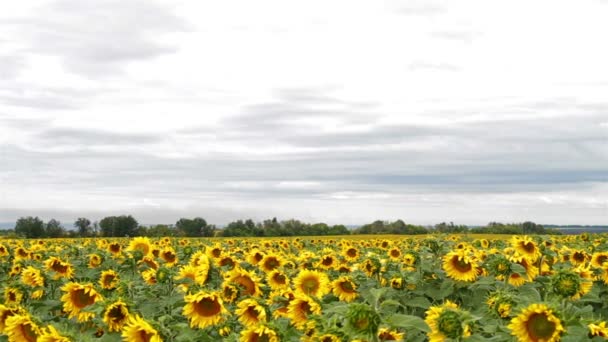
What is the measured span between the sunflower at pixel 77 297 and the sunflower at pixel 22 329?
1491 mm


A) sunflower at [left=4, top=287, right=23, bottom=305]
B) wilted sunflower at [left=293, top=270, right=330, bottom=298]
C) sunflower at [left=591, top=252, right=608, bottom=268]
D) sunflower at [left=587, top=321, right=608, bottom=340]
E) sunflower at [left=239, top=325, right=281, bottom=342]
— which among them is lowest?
sunflower at [left=4, top=287, right=23, bottom=305]

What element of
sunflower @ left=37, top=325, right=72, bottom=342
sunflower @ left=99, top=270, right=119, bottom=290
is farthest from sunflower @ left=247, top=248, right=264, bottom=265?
sunflower @ left=37, top=325, right=72, bottom=342

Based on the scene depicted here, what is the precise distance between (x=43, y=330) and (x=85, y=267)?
688 cm

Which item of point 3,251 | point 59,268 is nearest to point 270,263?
point 59,268

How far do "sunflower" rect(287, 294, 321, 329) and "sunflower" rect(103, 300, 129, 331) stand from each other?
1.45 metres

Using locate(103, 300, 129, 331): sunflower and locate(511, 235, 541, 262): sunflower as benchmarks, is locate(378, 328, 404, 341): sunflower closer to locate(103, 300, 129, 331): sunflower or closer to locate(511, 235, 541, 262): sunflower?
locate(103, 300, 129, 331): sunflower

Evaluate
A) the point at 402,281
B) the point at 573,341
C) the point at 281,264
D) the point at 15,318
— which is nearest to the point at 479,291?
the point at 402,281

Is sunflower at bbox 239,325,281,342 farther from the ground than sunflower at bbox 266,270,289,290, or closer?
closer

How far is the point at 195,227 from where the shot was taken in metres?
59.6

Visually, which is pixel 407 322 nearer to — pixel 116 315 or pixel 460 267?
Answer: pixel 116 315

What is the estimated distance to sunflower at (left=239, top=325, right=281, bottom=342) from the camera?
15.8 feet

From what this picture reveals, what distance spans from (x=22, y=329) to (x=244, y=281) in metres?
2.56

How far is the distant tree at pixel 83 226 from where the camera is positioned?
211 feet

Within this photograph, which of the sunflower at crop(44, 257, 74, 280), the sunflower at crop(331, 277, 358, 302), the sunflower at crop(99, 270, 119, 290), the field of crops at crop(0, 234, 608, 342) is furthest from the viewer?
the sunflower at crop(44, 257, 74, 280)
